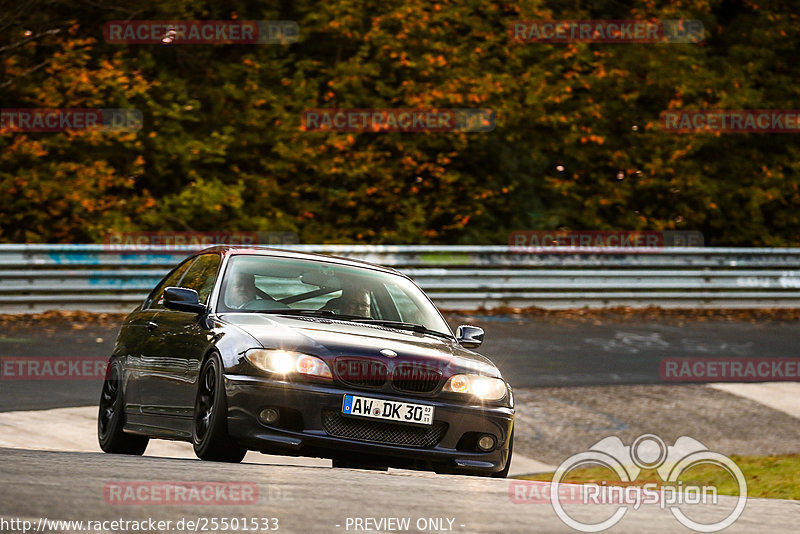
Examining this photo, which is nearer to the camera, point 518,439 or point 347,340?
point 347,340

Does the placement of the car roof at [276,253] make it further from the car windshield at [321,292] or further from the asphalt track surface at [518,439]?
the asphalt track surface at [518,439]

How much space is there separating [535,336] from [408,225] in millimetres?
6527

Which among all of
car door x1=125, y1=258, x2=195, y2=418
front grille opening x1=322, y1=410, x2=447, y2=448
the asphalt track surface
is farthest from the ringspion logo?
car door x1=125, y1=258, x2=195, y2=418

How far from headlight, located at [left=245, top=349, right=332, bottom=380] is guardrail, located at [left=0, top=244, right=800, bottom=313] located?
10.7 m

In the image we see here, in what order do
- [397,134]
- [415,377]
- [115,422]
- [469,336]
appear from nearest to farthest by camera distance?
[415,377] < [469,336] < [115,422] < [397,134]

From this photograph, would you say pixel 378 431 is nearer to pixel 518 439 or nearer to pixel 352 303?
pixel 352 303

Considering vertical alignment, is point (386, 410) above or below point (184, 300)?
below

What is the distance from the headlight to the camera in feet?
23.0

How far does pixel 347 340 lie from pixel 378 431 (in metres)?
0.54

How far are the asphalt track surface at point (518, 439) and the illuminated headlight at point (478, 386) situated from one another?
1.89ft

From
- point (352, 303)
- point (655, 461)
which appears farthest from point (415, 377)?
point (655, 461)

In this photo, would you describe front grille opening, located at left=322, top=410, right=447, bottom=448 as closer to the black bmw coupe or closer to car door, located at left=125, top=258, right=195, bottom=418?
the black bmw coupe

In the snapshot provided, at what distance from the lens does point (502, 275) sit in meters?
19.9

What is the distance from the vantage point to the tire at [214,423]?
699cm
